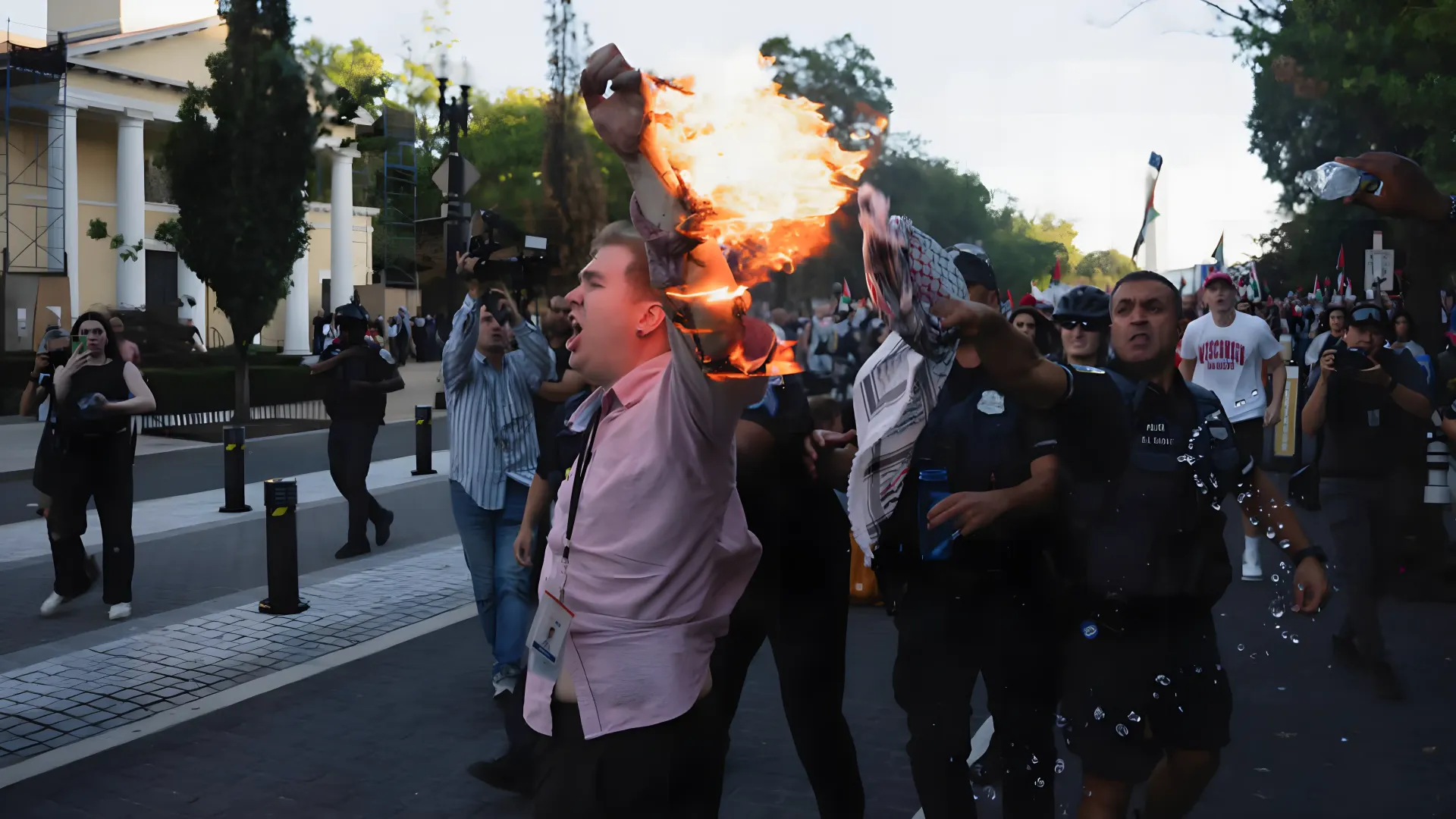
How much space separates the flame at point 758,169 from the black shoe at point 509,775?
2880mm

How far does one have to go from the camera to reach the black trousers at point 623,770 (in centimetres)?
245

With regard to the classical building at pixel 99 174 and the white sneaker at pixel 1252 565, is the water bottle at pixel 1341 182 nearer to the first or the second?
the white sneaker at pixel 1252 565

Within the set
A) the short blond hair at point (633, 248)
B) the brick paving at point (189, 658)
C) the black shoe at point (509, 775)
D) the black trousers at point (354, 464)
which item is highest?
the short blond hair at point (633, 248)

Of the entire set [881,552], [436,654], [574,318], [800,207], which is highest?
[800,207]

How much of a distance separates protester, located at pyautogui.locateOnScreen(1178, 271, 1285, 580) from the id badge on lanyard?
6.21 meters

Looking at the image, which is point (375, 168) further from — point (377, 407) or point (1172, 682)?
point (1172, 682)

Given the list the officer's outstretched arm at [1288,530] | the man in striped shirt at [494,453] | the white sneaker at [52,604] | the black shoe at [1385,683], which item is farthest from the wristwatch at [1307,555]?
the white sneaker at [52,604]

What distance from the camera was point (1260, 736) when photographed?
5059mm

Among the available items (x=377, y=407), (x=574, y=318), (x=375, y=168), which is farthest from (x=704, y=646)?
(x=375, y=168)

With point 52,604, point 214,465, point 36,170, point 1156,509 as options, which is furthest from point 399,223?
point 1156,509

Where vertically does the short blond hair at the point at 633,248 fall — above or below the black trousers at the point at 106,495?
above

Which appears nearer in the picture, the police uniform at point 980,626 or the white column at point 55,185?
the police uniform at point 980,626

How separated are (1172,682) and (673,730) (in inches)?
61.3

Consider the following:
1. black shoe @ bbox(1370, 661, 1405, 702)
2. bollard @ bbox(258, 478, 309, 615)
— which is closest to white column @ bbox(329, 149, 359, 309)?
bollard @ bbox(258, 478, 309, 615)
